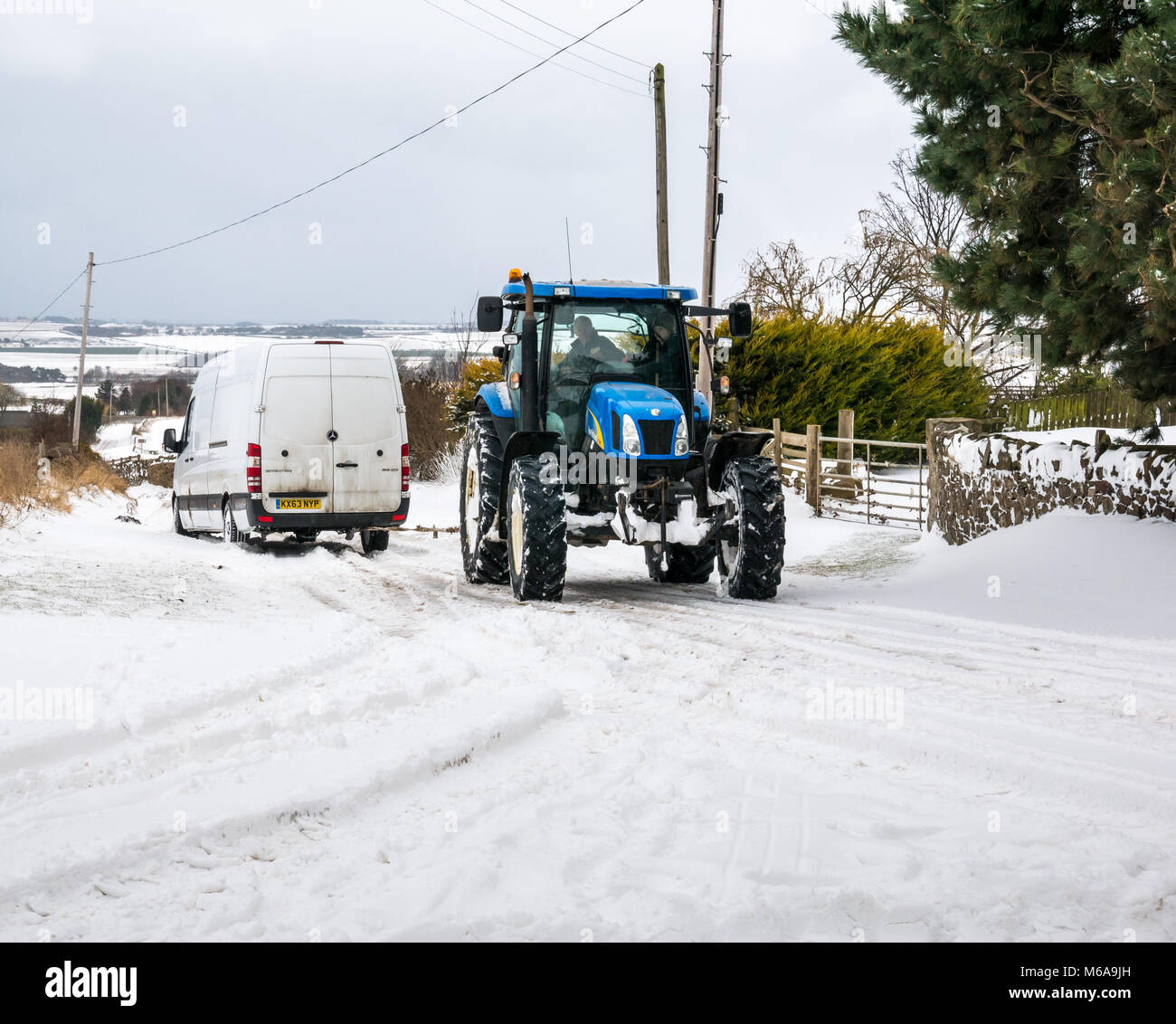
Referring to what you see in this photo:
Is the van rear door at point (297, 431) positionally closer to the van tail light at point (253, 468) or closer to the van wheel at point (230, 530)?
the van tail light at point (253, 468)

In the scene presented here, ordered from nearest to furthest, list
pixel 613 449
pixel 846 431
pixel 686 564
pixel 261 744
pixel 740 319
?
1. pixel 261 744
2. pixel 613 449
3. pixel 740 319
4. pixel 686 564
5. pixel 846 431

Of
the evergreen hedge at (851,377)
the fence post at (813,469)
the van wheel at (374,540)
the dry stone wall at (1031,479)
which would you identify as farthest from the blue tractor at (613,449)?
the evergreen hedge at (851,377)

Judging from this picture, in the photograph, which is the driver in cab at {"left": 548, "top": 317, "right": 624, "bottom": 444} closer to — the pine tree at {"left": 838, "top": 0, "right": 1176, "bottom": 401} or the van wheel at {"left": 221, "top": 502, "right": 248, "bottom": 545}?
the pine tree at {"left": 838, "top": 0, "right": 1176, "bottom": 401}

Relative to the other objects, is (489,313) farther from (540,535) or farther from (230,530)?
(230,530)

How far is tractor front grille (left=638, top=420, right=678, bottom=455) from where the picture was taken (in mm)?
8797

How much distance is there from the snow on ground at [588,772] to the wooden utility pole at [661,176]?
13536 millimetres

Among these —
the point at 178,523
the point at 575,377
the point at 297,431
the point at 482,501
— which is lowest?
the point at 178,523

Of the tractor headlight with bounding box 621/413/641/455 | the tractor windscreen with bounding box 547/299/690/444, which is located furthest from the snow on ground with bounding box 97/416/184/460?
the tractor headlight with bounding box 621/413/641/455

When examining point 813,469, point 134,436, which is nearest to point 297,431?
point 813,469

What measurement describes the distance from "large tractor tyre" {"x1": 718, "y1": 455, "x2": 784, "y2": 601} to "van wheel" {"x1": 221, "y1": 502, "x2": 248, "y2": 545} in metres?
6.87

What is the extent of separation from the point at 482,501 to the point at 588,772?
5986 mm

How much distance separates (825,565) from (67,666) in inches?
344

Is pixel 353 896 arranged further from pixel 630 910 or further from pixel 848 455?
pixel 848 455

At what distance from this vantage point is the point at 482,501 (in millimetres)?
10156
